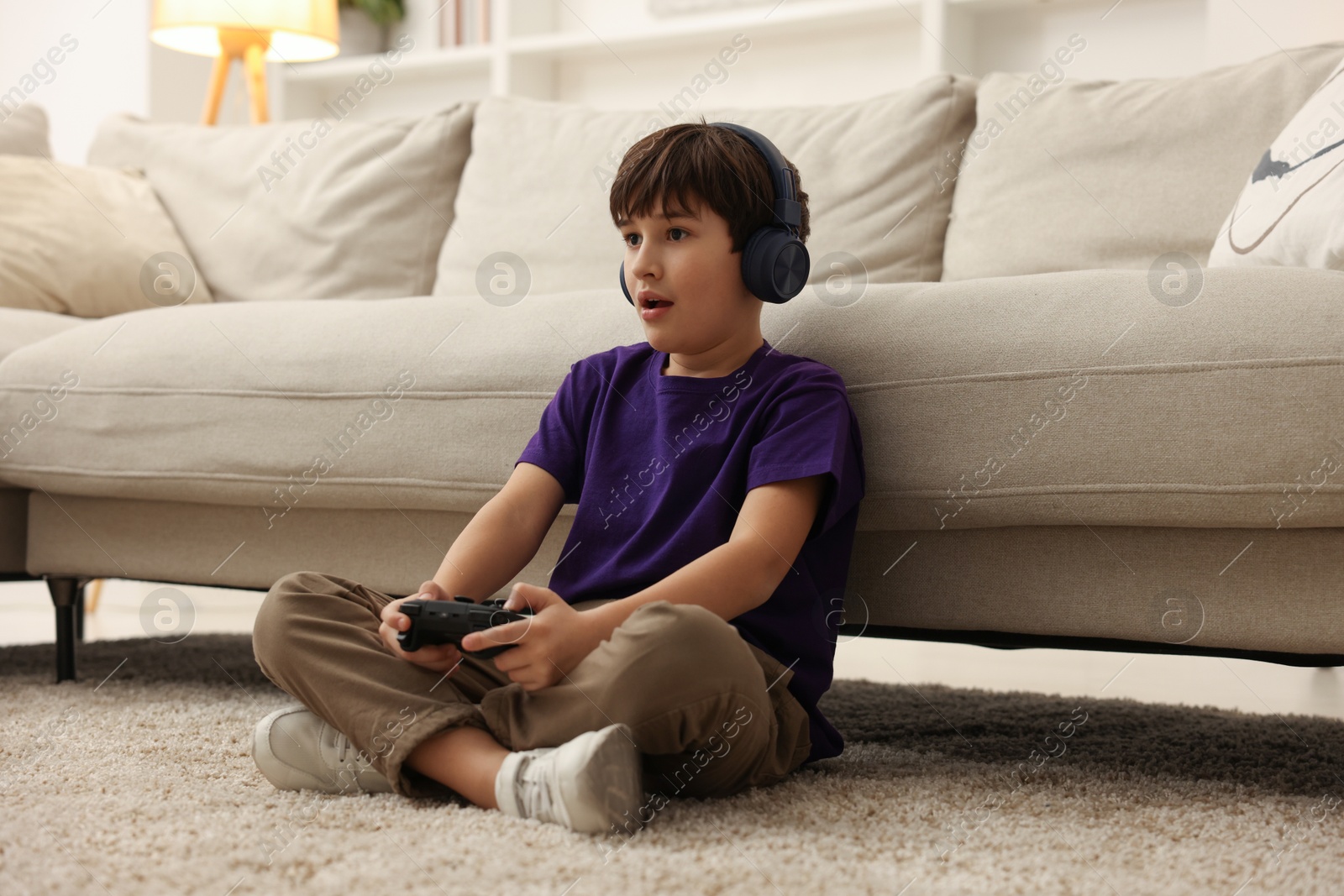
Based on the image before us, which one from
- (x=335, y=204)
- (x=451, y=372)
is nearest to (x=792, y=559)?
(x=451, y=372)

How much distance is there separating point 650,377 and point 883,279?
0.65 m

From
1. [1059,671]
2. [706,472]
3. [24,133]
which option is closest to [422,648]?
[706,472]

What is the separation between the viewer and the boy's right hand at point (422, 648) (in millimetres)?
854

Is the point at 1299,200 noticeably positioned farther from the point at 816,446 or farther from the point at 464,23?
the point at 464,23

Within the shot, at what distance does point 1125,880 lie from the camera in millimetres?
706

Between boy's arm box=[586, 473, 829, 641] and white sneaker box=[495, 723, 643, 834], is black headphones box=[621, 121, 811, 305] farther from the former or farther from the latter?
white sneaker box=[495, 723, 643, 834]

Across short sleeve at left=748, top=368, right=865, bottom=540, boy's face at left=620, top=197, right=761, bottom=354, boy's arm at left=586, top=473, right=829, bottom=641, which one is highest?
boy's face at left=620, top=197, right=761, bottom=354

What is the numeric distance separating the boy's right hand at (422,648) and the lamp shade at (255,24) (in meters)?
2.22

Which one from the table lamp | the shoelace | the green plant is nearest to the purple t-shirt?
the shoelace

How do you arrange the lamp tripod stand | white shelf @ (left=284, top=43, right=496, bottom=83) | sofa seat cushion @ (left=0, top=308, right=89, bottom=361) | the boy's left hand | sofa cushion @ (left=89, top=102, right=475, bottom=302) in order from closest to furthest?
1. the boy's left hand
2. sofa seat cushion @ (left=0, top=308, right=89, bottom=361)
3. sofa cushion @ (left=89, top=102, right=475, bottom=302)
4. the lamp tripod stand
5. white shelf @ (left=284, top=43, right=496, bottom=83)

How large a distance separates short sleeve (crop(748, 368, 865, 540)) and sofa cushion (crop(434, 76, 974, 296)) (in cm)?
67

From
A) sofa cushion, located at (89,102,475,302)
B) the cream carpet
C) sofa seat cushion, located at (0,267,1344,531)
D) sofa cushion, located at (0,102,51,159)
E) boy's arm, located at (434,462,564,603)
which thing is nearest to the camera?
the cream carpet

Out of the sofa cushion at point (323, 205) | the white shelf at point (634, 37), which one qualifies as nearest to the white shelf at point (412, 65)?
the white shelf at point (634, 37)

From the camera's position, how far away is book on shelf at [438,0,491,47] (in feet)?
10.8
